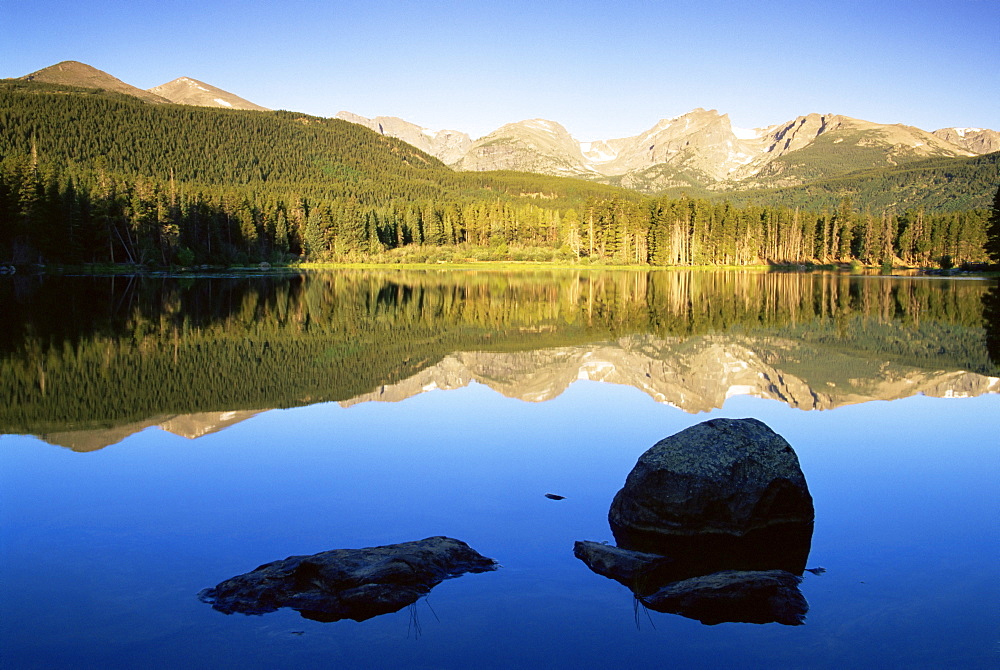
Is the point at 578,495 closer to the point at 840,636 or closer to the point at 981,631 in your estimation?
the point at 840,636

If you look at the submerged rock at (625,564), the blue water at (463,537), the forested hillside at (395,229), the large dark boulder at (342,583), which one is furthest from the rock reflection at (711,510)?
the forested hillside at (395,229)

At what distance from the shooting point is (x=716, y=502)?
801 centimetres

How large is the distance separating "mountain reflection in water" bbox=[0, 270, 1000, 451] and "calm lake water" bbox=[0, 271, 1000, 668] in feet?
0.48

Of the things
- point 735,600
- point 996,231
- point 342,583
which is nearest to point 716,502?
point 735,600

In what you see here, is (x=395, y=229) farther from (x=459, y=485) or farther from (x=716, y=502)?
(x=716, y=502)

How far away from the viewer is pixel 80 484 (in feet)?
30.7

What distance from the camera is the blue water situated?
556 centimetres

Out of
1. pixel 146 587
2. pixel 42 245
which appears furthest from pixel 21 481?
pixel 42 245

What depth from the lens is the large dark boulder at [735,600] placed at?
19.9ft

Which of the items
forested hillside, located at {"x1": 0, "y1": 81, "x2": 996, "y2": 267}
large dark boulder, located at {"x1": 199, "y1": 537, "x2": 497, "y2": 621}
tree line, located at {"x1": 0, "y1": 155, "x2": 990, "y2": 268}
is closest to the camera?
large dark boulder, located at {"x1": 199, "y1": 537, "x2": 497, "y2": 621}

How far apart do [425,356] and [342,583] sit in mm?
14518

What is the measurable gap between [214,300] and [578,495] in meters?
37.5

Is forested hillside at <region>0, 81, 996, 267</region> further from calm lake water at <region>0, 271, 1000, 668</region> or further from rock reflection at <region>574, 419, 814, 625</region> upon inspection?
rock reflection at <region>574, 419, 814, 625</region>

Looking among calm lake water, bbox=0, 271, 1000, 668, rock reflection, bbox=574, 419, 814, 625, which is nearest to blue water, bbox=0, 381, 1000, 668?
calm lake water, bbox=0, 271, 1000, 668
